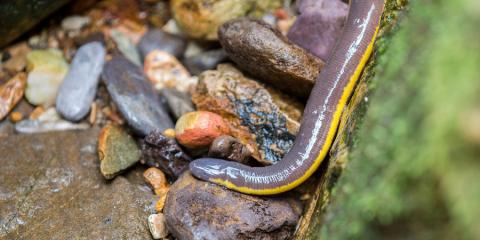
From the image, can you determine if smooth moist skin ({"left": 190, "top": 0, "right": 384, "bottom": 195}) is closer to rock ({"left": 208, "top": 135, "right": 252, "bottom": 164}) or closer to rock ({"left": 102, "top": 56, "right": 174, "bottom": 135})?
rock ({"left": 208, "top": 135, "right": 252, "bottom": 164})

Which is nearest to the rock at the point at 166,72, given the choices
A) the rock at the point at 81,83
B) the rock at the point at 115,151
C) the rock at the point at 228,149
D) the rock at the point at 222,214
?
the rock at the point at 81,83

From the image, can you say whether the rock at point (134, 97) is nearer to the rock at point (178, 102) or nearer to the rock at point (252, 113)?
the rock at point (178, 102)

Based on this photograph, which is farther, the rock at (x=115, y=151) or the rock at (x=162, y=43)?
the rock at (x=162, y=43)

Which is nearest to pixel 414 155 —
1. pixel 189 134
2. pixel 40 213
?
pixel 189 134

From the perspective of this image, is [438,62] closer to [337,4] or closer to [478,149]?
[478,149]

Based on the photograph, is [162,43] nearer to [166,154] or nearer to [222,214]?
[166,154]

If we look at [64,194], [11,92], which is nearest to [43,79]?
[11,92]
